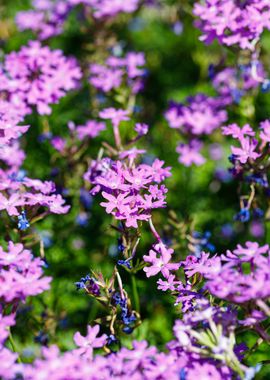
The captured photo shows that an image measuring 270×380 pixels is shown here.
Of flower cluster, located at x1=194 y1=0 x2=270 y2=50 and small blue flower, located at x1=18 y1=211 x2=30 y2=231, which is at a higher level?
flower cluster, located at x1=194 y1=0 x2=270 y2=50

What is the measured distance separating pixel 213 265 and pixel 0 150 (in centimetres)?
156

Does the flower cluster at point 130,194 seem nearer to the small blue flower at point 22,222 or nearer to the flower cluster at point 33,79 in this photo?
the small blue flower at point 22,222

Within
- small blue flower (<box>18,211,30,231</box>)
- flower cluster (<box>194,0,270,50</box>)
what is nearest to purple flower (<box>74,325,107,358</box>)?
small blue flower (<box>18,211,30,231</box>)

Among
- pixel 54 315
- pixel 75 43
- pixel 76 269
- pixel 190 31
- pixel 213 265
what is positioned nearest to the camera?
pixel 213 265

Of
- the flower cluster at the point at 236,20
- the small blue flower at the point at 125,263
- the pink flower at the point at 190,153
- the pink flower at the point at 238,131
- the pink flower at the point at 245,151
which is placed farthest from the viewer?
the pink flower at the point at 190,153

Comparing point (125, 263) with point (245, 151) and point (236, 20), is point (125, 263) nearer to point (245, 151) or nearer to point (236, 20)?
point (245, 151)

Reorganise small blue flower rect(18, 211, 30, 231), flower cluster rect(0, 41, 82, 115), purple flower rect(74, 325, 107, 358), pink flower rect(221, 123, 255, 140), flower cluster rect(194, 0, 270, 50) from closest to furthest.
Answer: purple flower rect(74, 325, 107, 358), small blue flower rect(18, 211, 30, 231), pink flower rect(221, 123, 255, 140), flower cluster rect(194, 0, 270, 50), flower cluster rect(0, 41, 82, 115)

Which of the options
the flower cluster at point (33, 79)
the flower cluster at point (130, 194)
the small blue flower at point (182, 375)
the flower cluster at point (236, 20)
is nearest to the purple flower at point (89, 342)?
the small blue flower at point (182, 375)

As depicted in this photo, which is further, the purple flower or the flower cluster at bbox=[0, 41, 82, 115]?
the flower cluster at bbox=[0, 41, 82, 115]

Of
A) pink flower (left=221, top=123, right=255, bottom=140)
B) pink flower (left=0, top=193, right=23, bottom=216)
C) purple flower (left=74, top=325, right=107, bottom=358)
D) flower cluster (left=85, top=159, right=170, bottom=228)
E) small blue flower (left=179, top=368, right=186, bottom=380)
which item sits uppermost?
pink flower (left=221, top=123, right=255, bottom=140)

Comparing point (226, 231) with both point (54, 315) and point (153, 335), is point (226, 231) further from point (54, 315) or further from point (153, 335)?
point (54, 315)

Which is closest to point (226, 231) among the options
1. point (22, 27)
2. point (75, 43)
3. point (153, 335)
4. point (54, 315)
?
point (153, 335)

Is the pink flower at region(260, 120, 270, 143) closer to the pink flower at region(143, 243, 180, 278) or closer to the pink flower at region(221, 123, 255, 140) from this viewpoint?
the pink flower at region(221, 123, 255, 140)

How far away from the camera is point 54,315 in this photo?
4.48 m
